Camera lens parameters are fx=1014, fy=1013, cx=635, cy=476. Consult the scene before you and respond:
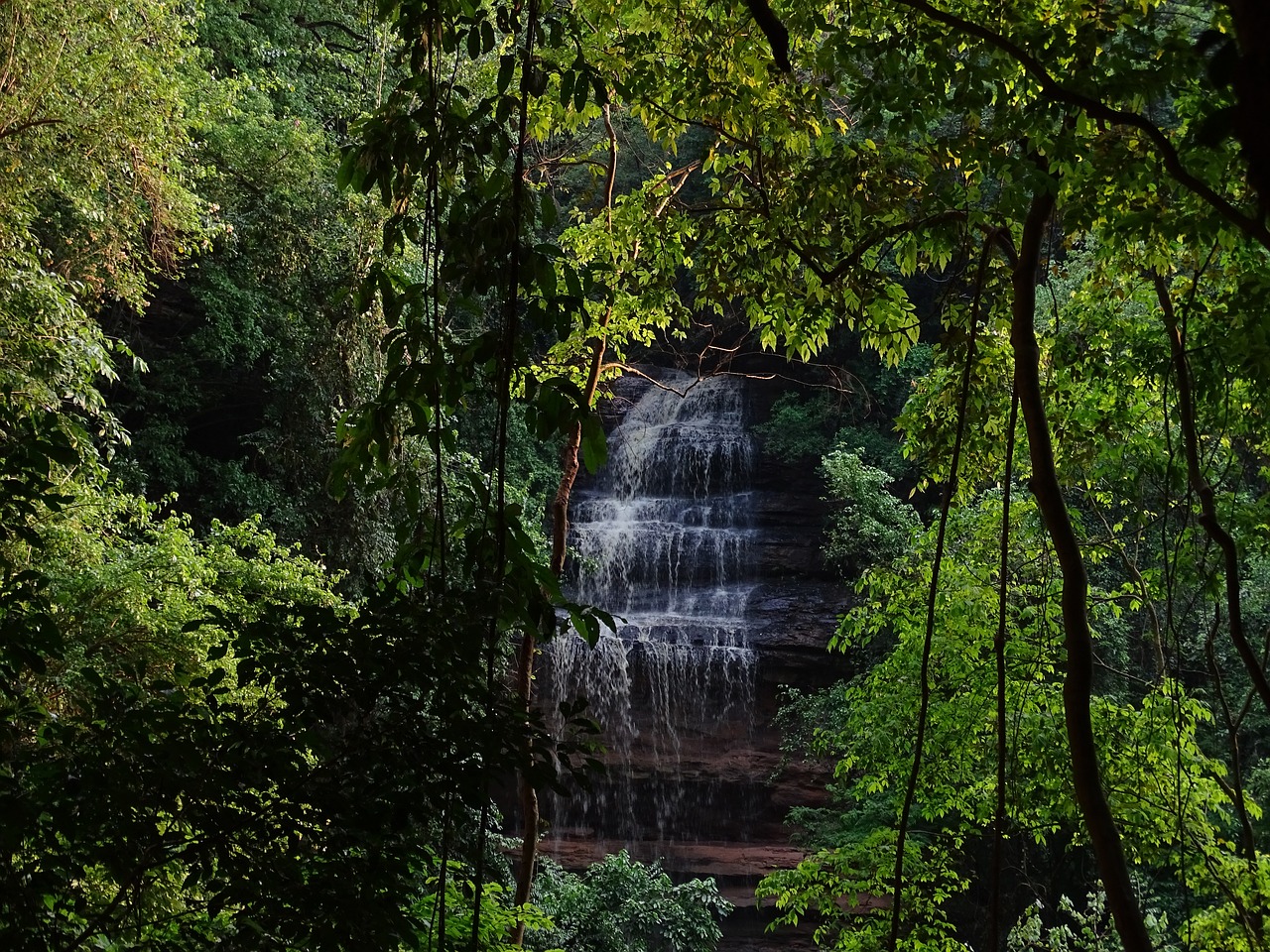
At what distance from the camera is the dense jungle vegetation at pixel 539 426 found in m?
1.69

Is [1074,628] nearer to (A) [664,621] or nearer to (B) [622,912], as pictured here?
(B) [622,912]

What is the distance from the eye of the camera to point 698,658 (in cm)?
1409

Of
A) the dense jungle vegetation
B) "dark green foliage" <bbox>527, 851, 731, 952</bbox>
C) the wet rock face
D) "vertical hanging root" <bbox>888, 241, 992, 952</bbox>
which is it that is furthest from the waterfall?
"vertical hanging root" <bbox>888, 241, 992, 952</bbox>

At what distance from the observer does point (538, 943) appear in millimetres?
8547

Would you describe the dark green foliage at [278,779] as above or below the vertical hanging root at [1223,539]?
below

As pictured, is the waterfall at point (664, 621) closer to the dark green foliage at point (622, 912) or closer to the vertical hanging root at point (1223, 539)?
the dark green foliage at point (622, 912)

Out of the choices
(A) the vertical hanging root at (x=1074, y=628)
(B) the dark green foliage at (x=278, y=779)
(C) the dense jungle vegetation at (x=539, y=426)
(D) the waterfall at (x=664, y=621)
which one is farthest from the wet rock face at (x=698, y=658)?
(B) the dark green foliage at (x=278, y=779)

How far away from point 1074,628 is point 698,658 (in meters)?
11.5

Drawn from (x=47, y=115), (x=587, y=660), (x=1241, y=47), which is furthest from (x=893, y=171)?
(x=587, y=660)

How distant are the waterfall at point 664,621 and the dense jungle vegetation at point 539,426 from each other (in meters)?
1.29

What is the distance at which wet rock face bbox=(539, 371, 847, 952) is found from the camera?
13422mm

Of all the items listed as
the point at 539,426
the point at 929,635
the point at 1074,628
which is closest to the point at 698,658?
the point at 929,635

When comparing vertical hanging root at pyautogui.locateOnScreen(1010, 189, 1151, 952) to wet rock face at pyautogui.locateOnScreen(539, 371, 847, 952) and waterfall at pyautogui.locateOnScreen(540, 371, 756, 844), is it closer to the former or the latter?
wet rock face at pyautogui.locateOnScreen(539, 371, 847, 952)

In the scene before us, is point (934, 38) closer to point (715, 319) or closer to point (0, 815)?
point (0, 815)
